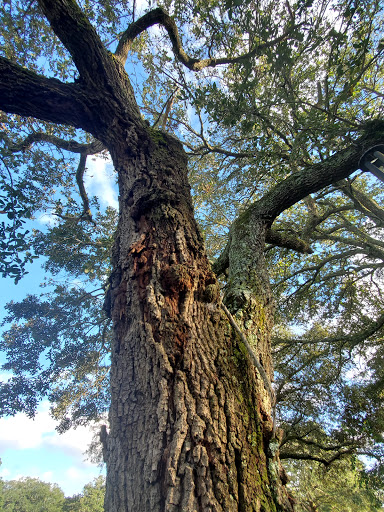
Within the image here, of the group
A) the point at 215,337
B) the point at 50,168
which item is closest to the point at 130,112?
the point at 215,337

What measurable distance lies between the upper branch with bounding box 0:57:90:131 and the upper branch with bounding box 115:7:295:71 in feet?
5.13

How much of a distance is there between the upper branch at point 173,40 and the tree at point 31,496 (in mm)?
46027

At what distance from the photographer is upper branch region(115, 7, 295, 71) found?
12.6 feet

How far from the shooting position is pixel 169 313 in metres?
1.56

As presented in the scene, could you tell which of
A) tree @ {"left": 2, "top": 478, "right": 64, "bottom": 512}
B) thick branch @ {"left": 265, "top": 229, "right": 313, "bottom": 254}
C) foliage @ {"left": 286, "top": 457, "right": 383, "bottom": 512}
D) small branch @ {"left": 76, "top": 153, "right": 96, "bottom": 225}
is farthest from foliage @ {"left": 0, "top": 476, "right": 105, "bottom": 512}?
thick branch @ {"left": 265, "top": 229, "right": 313, "bottom": 254}

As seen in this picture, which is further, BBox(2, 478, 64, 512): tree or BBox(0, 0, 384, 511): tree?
BBox(2, 478, 64, 512): tree

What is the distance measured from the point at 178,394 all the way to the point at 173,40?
5.83 meters

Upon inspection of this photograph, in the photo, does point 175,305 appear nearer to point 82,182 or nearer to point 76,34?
point 76,34

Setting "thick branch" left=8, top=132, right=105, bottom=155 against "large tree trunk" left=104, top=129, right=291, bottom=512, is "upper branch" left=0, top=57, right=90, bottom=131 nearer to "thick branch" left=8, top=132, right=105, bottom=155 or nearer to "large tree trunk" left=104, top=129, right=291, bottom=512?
"large tree trunk" left=104, top=129, right=291, bottom=512

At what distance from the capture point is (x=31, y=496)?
34188mm

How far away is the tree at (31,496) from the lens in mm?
32062

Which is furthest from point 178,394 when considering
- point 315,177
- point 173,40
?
point 173,40

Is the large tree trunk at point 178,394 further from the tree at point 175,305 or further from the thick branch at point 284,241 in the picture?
the thick branch at point 284,241

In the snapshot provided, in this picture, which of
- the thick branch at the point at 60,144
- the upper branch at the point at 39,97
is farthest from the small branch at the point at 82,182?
the upper branch at the point at 39,97
